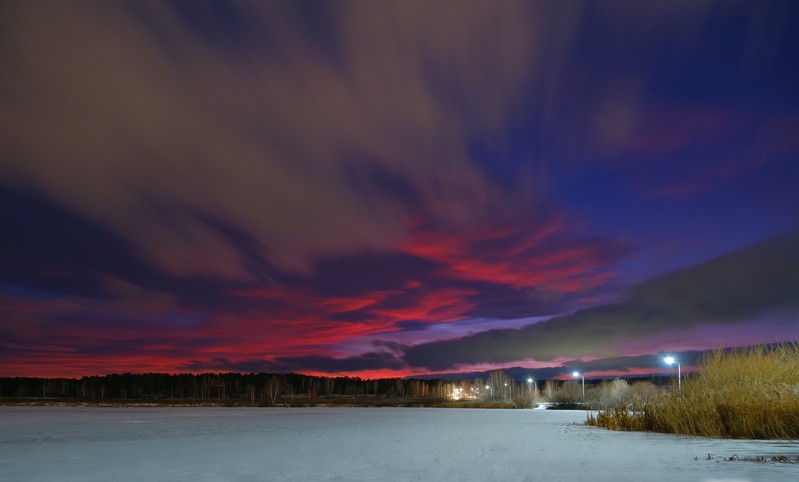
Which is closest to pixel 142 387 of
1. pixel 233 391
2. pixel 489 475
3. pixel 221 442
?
pixel 233 391

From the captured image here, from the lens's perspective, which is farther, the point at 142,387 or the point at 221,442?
the point at 142,387

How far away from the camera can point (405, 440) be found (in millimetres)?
20938

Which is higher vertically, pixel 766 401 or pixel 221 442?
pixel 766 401

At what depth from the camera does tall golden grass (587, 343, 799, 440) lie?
59.0ft

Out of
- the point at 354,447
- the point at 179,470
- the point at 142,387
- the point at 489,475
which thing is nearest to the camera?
the point at 489,475

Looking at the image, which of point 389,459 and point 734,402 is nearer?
point 389,459

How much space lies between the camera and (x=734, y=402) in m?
19.2

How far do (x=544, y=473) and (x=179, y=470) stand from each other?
25.0 ft

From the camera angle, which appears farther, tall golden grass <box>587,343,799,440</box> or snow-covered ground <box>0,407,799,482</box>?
tall golden grass <box>587,343,799,440</box>

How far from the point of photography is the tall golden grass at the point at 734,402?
707 inches

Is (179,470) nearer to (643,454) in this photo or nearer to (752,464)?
(643,454)

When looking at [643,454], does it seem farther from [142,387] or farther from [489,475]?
[142,387]

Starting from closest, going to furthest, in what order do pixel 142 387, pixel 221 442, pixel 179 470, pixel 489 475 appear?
pixel 489 475 < pixel 179 470 < pixel 221 442 < pixel 142 387

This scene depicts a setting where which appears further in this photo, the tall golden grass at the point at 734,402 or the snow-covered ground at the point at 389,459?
the tall golden grass at the point at 734,402
